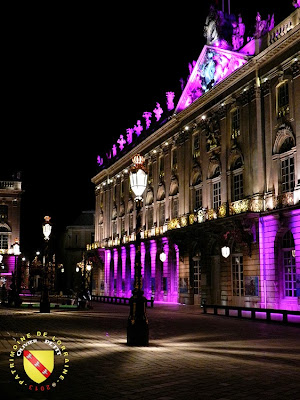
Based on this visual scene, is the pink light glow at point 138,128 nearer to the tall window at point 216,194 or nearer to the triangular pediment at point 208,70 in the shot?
the triangular pediment at point 208,70

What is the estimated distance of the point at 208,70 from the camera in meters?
35.9

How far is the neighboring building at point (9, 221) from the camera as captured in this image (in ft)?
229

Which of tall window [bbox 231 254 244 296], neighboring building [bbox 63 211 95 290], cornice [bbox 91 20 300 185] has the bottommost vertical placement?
tall window [bbox 231 254 244 296]

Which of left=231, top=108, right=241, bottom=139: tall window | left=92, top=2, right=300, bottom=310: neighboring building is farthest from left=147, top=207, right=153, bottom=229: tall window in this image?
left=231, top=108, right=241, bottom=139: tall window

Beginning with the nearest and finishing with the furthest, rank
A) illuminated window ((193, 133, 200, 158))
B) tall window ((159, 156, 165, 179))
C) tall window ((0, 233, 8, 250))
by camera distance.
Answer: illuminated window ((193, 133, 200, 158)), tall window ((159, 156, 165, 179)), tall window ((0, 233, 8, 250))

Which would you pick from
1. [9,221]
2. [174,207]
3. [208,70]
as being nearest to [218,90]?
[208,70]

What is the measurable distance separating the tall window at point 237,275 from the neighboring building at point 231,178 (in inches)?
2.4

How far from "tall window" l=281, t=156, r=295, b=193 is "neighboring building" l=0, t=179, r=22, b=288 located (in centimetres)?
4904

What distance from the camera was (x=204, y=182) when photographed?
118 ft

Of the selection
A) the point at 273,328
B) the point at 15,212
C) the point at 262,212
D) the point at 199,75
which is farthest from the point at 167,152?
the point at 15,212

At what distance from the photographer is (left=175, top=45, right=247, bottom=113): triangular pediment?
33062 millimetres

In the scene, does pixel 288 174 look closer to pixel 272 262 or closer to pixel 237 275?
pixel 272 262

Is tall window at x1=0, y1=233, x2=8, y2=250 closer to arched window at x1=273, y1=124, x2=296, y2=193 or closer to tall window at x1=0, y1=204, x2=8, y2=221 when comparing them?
tall window at x1=0, y1=204, x2=8, y2=221

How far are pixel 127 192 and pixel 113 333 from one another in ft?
125
